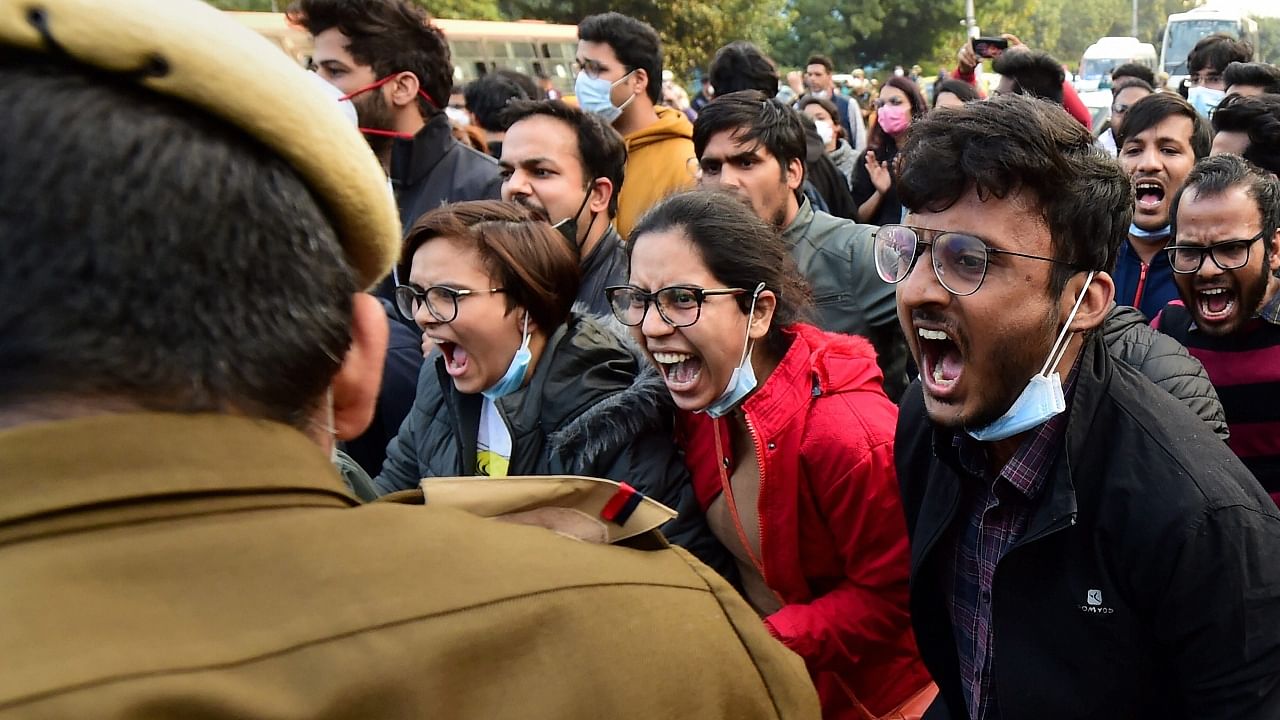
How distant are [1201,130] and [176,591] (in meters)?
4.96

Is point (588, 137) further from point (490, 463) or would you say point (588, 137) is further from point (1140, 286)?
point (1140, 286)

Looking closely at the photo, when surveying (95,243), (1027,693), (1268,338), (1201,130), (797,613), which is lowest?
(797,613)

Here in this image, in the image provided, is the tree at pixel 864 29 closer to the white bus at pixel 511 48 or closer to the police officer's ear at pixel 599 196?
the white bus at pixel 511 48

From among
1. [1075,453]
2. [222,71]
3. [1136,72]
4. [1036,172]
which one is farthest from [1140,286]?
[1136,72]

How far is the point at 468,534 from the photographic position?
35.3 inches

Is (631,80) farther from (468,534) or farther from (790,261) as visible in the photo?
(468,534)

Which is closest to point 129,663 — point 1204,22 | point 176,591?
point 176,591

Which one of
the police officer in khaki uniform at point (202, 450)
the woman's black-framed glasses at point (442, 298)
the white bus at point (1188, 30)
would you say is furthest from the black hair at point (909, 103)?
the white bus at point (1188, 30)

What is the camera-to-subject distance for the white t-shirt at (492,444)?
2.79 metres

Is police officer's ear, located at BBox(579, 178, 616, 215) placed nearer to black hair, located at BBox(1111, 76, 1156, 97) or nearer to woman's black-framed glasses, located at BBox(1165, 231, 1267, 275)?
woman's black-framed glasses, located at BBox(1165, 231, 1267, 275)

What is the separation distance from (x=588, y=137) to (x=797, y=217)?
92 cm

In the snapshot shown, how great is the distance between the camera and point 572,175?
3.87 meters

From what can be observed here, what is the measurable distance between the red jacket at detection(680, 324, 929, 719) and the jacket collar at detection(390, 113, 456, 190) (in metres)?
2.46

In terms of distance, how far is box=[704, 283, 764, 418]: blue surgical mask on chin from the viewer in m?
2.54
